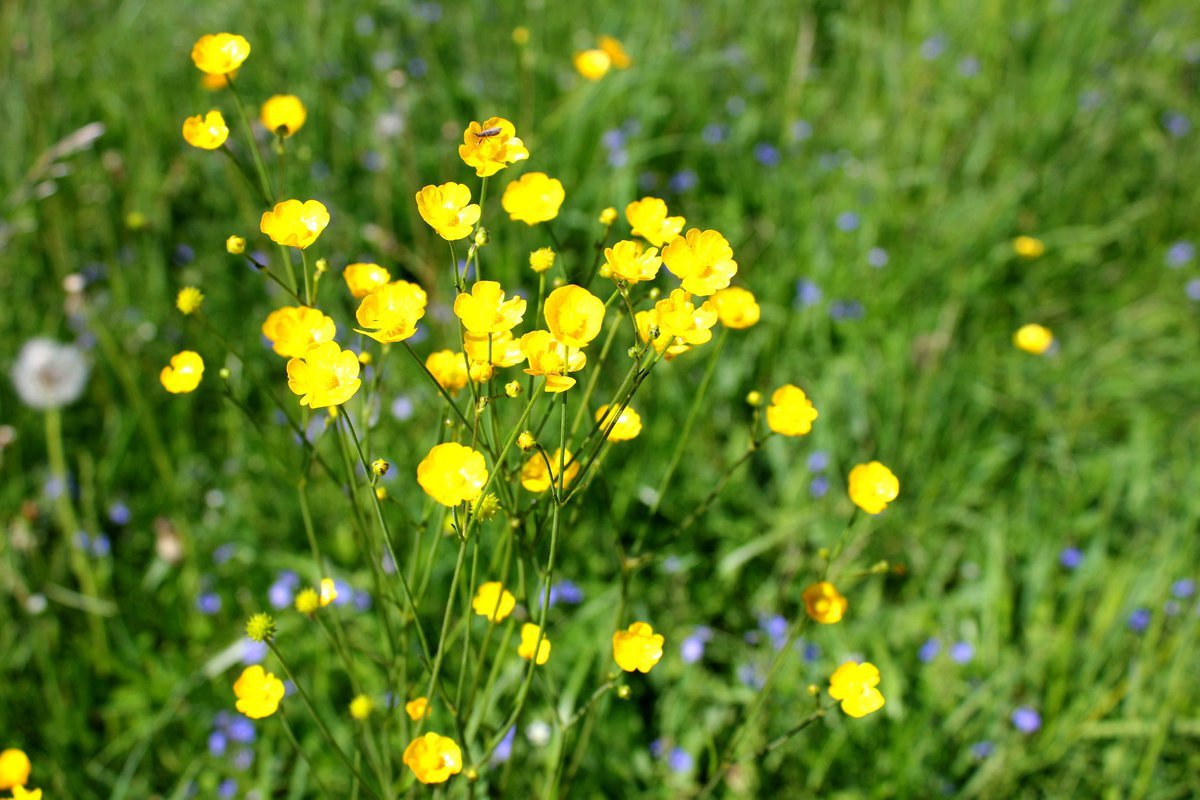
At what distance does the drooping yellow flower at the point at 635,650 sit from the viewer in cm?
124

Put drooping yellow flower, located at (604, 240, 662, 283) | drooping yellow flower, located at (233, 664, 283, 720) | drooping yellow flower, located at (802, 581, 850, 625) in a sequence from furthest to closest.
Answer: drooping yellow flower, located at (802, 581, 850, 625) < drooping yellow flower, located at (233, 664, 283, 720) < drooping yellow flower, located at (604, 240, 662, 283)

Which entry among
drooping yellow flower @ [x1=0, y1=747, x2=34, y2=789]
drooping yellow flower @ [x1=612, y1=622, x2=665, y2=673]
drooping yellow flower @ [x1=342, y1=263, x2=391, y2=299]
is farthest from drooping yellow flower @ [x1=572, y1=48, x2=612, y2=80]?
drooping yellow flower @ [x1=0, y1=747, x2=34, y2=789]

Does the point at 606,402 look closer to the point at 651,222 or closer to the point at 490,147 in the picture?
the point at 651,222

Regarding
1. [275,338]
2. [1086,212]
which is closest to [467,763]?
[275,338]

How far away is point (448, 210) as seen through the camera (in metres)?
1.15

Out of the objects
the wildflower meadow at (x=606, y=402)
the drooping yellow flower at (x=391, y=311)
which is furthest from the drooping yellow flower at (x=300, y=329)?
the drooping yellow flower at (x=391, y=311)

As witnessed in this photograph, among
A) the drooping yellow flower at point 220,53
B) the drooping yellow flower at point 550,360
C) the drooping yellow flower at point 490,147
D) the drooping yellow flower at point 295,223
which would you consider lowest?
the drooping yellow flower at point 550,360

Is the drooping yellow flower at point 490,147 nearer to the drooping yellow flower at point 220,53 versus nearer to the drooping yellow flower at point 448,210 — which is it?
the drooping yellow flower at point 448,210

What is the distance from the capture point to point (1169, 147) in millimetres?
3191

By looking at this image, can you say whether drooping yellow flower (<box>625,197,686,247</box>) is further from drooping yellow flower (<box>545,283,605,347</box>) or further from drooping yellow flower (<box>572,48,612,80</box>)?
drooping yellow flower (<box>572,48,612,80</box>)

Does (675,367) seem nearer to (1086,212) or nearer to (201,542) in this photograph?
(201,542)

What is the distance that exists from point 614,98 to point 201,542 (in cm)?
188

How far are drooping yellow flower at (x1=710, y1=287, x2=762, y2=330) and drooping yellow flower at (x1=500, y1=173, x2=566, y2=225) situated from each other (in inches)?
11.4

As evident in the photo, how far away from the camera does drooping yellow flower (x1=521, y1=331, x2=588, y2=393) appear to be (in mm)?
1040
